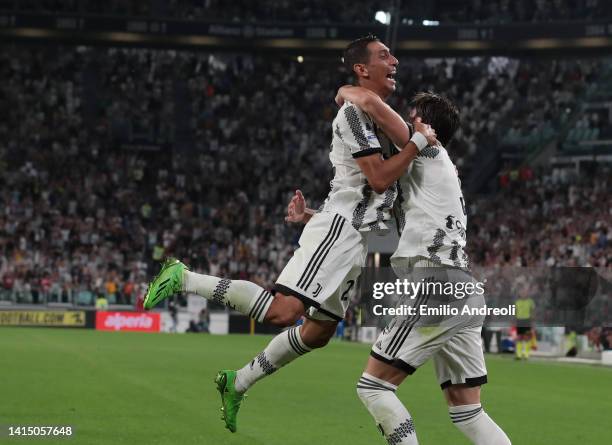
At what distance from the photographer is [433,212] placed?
6.92 metres

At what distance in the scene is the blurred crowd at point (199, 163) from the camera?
38.1 meters

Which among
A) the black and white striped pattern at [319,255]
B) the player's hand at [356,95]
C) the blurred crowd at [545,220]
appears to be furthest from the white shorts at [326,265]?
the blurred crowd at [545,220]

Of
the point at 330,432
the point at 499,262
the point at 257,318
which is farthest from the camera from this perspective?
the point at 499,262

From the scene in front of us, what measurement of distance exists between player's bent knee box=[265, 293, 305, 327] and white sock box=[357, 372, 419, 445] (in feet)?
2.03

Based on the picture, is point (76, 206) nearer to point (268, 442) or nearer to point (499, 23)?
point (499, 23)

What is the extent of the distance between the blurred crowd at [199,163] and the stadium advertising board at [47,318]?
1.79 feet

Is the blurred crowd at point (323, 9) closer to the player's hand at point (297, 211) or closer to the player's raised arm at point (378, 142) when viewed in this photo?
the player's hand at point (297, 211)

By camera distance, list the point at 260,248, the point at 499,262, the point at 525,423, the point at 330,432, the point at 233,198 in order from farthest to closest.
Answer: the point at 233,198, the point at 260,248, the point at 499,262, the point at 525,423, the point at 330,432

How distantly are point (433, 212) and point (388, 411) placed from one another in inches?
50.1

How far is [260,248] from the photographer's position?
136 ft

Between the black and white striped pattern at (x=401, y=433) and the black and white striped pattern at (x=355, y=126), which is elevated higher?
the black and white striped pattern at (x=355, y=126)

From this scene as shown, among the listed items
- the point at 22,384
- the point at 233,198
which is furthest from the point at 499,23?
the point at 22,384

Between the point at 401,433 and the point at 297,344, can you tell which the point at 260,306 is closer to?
the point at 297,344

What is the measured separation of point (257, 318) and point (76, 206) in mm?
35874
